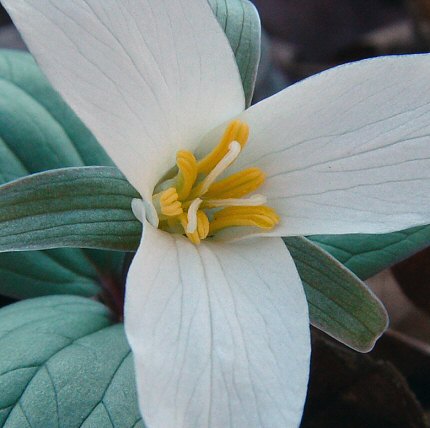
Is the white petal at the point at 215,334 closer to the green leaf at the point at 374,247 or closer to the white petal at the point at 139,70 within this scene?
the white petal at the point at 139,70

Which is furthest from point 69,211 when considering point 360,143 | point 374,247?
point 374,247

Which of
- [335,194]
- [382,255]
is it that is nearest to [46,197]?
[335,194]

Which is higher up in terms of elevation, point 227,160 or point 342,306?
point 227,160

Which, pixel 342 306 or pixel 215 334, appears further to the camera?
pixel 342 306

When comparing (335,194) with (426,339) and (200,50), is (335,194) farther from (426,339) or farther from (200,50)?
(426,339)

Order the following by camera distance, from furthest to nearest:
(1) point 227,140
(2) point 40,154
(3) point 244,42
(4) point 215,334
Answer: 1. (2) point 40,154
2. (3) point 244,42
3. (1) point 227,140
4. (4) point 215,334

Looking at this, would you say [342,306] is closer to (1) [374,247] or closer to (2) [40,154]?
(1) [374,247]

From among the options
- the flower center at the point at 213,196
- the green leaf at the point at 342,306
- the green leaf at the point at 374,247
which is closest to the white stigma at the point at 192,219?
the flower center at the point at 213,196
